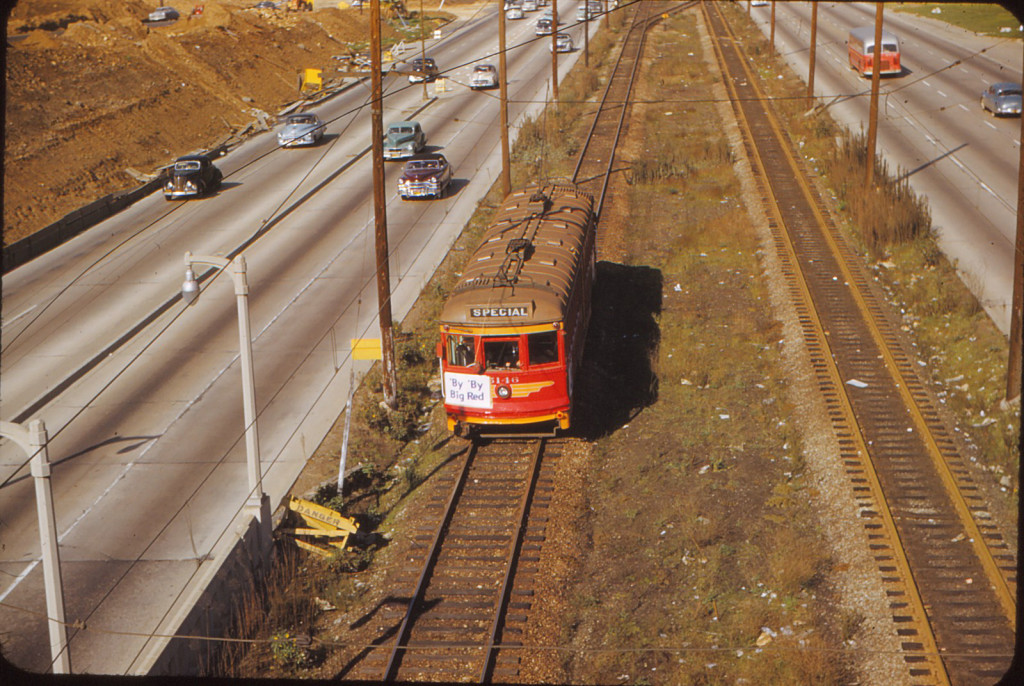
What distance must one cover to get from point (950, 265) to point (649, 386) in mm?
11351

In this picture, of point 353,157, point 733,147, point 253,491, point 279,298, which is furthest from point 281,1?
point 253,491

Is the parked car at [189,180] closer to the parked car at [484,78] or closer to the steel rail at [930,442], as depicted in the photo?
the steel rail at [930,442]

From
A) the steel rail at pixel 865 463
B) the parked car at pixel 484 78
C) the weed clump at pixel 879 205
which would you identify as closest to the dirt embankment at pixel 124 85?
the parked car at pixel 484 78

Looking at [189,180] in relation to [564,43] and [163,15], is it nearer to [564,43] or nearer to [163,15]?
[564,43]

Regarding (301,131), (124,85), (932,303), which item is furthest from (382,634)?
(124,85)

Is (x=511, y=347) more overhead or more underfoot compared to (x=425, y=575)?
more overhead

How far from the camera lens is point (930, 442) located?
19125 mm

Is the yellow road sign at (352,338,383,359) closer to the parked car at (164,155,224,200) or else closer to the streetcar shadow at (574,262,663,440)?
the streetcar shadow at (574,262,663,440)

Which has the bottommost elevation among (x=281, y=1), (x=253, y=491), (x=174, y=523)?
(x=174, y=523)

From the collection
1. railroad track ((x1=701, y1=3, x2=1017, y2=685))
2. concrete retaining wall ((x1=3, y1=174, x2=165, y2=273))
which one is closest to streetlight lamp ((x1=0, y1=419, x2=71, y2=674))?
railroad track ((x1=701, y1=3, x2=1017, y2=685))

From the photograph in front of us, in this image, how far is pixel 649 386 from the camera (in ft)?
75.0

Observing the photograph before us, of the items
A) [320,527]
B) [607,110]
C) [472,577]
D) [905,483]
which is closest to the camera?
[472,577]

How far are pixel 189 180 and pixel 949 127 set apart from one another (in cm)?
3511

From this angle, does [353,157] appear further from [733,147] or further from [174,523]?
[174,523]
